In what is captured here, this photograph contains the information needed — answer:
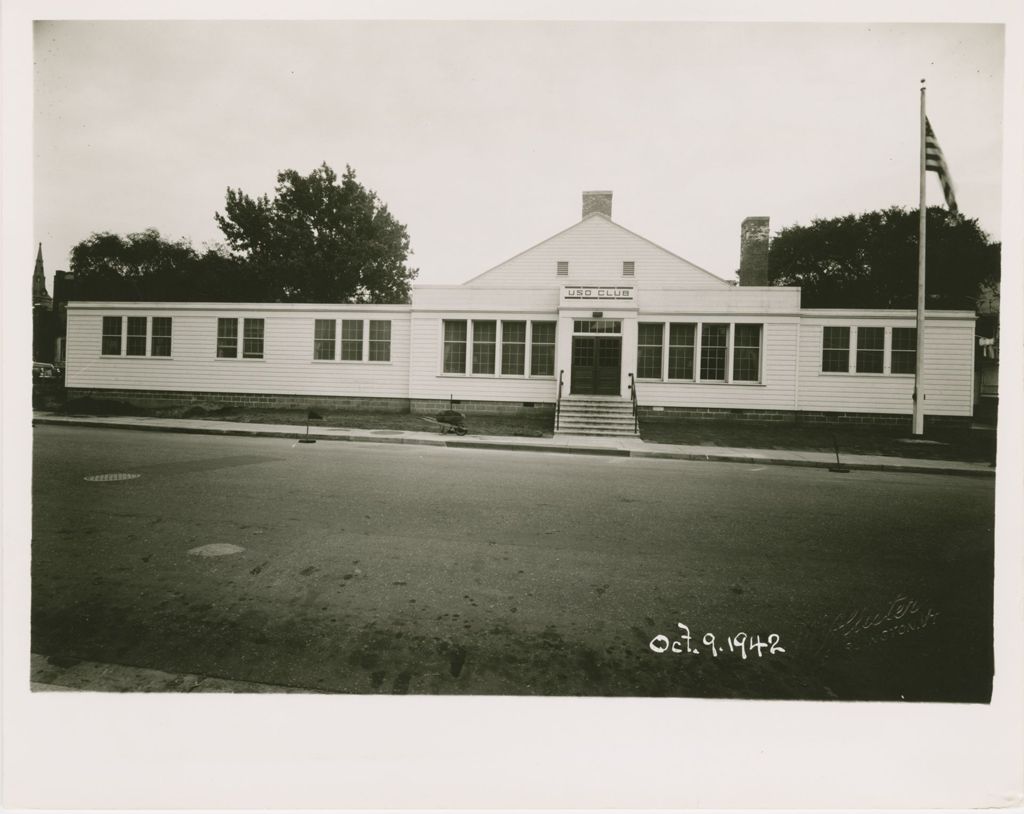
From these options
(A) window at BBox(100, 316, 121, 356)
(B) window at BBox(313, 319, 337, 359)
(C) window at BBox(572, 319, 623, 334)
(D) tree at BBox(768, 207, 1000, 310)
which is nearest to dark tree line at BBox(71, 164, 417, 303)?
(A) window at BBox(100, 316, 121, 356)

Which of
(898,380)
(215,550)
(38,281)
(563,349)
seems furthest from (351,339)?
(898,380)

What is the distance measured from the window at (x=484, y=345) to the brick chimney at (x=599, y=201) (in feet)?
24.9

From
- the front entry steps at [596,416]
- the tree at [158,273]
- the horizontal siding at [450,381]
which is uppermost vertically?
the tree at [158,273]

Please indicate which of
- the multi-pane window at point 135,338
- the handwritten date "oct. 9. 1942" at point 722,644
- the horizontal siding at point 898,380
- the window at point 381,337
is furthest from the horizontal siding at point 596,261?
the handwritten date "oct. 9. 1942" at point 722,644

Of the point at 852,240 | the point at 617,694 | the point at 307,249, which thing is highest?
the point at 852,240

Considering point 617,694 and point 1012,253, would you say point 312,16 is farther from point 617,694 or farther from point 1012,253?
point 1012,253

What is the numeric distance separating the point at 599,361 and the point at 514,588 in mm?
16236

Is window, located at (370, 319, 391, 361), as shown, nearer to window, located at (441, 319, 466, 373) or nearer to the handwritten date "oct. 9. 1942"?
window, located at (441, 319, 466, 373)

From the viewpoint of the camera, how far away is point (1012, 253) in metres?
3.16

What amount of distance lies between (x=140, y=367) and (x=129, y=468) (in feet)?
53.6

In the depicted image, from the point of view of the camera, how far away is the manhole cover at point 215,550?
4.29 m

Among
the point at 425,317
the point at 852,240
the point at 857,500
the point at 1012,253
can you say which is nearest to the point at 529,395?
the point at 425,317

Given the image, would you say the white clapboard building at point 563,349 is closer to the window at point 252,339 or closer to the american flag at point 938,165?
the window at point 252,339

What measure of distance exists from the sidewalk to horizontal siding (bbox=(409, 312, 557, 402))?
503 cm
